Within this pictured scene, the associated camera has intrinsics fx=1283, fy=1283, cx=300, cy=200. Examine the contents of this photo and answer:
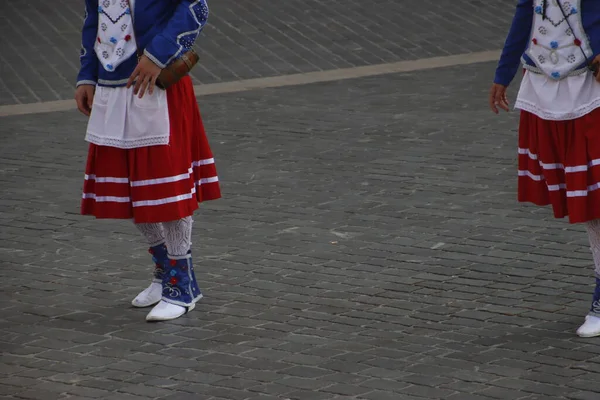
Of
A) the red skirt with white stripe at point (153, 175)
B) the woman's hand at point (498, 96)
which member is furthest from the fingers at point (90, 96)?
the woman's hand at point (498, 96)

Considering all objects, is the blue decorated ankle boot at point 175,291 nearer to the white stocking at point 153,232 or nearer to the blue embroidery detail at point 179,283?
the blue embroidery detail at point 179,283

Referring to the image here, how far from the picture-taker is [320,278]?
6445mm

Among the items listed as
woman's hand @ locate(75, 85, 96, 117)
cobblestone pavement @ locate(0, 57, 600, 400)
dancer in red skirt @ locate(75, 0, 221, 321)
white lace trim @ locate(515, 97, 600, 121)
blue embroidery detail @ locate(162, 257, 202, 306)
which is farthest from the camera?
blue embroidery detail @ locate(162, 257, 202, 306)

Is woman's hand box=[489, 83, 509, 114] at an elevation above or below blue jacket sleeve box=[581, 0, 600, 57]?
below

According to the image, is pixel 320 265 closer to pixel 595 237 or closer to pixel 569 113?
pixel 595 237

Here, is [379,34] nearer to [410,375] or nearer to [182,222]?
[182,222]

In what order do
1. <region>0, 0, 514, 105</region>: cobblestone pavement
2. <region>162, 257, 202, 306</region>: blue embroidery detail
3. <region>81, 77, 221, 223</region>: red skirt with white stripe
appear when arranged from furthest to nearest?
1. <region>0, 0, 514, 105</region>: cobblestone pavement
2. <region>162, 257, 202, 306</region>: blue embroidery detail
3. <region>81, 77, 221, 223</region>: red skirt with white stripe

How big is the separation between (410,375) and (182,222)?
1394mm

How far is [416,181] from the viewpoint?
8289 mm

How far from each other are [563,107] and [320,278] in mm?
1700

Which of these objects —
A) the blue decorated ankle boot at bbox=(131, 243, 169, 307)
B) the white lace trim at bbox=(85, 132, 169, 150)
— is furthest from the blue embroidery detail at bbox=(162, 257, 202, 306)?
the white lace trim at bbox=(85, 132, 169, 150)

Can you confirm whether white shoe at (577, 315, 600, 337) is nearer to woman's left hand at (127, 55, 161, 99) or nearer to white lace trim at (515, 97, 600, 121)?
white lace trim at (515, 97, 600, 121)

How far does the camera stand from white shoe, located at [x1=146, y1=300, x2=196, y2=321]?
19.3 ft

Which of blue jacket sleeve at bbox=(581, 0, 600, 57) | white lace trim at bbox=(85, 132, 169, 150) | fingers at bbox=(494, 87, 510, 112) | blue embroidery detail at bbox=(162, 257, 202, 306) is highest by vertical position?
blue jacket sleeve at bbox=(581, 0, 600, 57)
